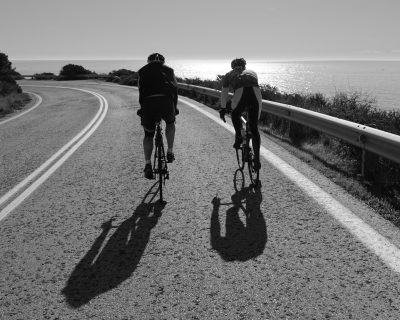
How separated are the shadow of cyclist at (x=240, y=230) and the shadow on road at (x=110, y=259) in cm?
73

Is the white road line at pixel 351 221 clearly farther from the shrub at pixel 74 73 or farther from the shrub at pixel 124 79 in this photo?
the shrub at pixel 74 73

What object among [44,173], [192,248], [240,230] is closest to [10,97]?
[44,173]

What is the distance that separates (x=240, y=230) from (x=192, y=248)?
0.69 m

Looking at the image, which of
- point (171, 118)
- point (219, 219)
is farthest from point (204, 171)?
point (219, 219)

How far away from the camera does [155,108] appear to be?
5832mm

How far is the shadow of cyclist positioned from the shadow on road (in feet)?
2.40

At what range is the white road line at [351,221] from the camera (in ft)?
12.6

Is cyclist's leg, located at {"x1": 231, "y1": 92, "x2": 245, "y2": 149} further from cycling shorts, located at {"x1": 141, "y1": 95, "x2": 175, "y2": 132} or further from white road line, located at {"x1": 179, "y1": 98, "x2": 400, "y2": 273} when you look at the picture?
cycling shorts, located at {"x1": 141, "y1": 95, "x2": 175, "y2": 132}

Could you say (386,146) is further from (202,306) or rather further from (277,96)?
(277,96)

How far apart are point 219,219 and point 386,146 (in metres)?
2.57

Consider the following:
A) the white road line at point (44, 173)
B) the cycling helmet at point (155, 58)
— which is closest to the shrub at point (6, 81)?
the white road line at point (44, 173)

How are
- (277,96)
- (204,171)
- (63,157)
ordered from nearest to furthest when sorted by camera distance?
(204,171), (63,157), (277,96)

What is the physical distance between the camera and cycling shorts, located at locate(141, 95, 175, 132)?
582 centimetres

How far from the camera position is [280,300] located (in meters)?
3.21
